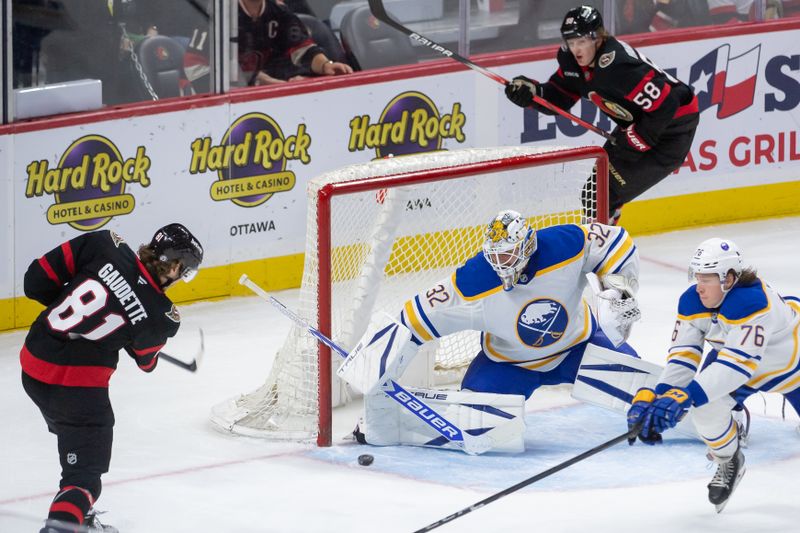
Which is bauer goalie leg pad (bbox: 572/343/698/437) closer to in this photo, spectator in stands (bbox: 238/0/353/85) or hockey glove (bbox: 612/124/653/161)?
hockey glove (bbox: 612/124/653/161)

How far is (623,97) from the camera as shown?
23.0 ft

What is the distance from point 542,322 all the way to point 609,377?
12.7 inches

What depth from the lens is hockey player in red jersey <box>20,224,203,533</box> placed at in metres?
4.68

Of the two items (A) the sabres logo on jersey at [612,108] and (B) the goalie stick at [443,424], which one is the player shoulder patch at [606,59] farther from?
(B) the goalie stick at [443,424]

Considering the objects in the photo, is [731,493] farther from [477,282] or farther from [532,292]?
[477,282]

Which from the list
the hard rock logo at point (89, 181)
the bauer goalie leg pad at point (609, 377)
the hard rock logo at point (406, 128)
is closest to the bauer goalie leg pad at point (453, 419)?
the bauer goalie leg pad at point (609, 377)

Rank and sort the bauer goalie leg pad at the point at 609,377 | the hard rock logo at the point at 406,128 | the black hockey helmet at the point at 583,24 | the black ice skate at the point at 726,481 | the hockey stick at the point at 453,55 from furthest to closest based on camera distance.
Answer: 1. the hard rock logo at the point at 406,128
2. the hockey stick at the point at 453,55
3. the black hockey helmet at the point at 583,24
4. the bauer goalie leg pad at the point at 609,377
5. the black ice skate at the point at 726,481

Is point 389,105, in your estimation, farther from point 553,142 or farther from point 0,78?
point 0,78

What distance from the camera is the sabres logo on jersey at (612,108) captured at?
7059 millimetres

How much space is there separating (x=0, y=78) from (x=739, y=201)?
4021 mm

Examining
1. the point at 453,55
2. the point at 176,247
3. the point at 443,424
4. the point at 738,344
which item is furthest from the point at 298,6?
the point at 738,344

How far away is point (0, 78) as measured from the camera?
6.86 m

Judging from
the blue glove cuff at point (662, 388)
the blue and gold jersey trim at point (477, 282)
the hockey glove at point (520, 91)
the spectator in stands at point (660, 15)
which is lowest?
the blue glove cuff at point (662, 388)

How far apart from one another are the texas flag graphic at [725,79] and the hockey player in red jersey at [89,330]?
A: 4.49 meters
